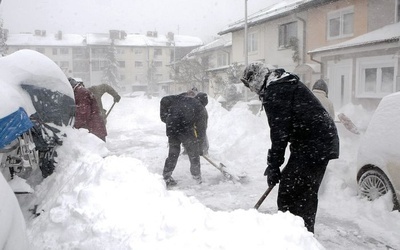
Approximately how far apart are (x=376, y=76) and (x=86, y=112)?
10923mm

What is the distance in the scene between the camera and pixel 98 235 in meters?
2.41

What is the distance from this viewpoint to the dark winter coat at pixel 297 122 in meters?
2.77

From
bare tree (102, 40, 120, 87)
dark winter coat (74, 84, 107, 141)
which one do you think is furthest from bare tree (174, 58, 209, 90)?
dark winter coat (74, 84, 107, 141)

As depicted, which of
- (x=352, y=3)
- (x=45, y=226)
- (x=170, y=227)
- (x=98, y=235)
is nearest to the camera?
(x=170, y=227)

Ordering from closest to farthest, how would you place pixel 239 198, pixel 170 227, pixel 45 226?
1. pixel 170 227
2. pixel 45 226
3. pixel 239 198

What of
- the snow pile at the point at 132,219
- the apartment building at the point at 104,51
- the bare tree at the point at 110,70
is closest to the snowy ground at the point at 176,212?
the snow pile at the point at 132,219

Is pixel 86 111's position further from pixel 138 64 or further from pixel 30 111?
pixel 138 64

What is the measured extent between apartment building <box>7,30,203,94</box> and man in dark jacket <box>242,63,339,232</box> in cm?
5158

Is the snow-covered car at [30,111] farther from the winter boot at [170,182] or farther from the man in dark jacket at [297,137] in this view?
the man in dark jacket at [297,137]

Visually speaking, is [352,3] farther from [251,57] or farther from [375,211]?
[375,211]

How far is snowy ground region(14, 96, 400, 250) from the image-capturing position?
2.07 m

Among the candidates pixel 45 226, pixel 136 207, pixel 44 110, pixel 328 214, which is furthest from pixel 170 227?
pixel 328 214

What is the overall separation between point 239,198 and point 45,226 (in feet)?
9.10

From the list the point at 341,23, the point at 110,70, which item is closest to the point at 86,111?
the point at 341,23
